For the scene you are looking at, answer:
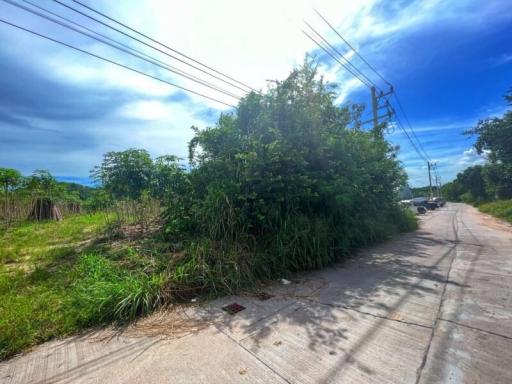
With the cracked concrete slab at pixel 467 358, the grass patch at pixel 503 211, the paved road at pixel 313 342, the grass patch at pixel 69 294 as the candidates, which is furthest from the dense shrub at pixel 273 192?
the grass patch at pixel 503 211

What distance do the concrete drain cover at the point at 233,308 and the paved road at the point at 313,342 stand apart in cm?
8

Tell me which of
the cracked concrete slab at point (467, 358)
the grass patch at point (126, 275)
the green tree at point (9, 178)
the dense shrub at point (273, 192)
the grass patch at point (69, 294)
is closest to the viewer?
the cracked concrete slab at point (467, 358)

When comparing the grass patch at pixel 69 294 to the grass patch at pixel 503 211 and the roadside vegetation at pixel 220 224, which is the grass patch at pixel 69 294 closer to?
the roadside vegetation at pixel 220 224

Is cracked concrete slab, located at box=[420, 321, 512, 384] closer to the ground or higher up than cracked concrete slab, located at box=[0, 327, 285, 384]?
higher up

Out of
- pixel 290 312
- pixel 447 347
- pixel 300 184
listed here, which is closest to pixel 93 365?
pixel 290 312

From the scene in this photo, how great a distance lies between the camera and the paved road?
154 centimetres

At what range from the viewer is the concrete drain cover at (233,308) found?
2479 mm

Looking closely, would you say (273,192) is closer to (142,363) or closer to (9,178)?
(142,363)

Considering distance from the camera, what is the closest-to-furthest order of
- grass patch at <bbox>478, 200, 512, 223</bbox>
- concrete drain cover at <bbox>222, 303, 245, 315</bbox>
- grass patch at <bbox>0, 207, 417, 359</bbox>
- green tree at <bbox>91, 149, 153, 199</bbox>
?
grass patch at <bbox>0, 207, 417, 359</bbox>, concrete drain cover at <bbox>222, 303, 245, 315</bbox>, green tree at <bbox>91, 149, 153, 199</bbox>, grass patch at <bbox>478, 200, 512, 223</bbox>

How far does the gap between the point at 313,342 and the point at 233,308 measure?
1007 mm

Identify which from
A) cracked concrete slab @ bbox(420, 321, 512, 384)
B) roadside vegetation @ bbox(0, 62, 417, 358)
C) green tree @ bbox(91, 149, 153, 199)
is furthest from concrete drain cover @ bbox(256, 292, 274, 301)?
green tree @ bbox(91, 149, 153, 199)

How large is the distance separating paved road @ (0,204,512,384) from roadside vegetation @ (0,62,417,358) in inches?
16.1

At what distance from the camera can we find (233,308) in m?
2.55

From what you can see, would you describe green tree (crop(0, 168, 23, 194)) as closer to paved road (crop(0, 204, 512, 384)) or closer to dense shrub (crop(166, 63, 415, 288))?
dense shrub (crop(166, 63, 415, 288))
